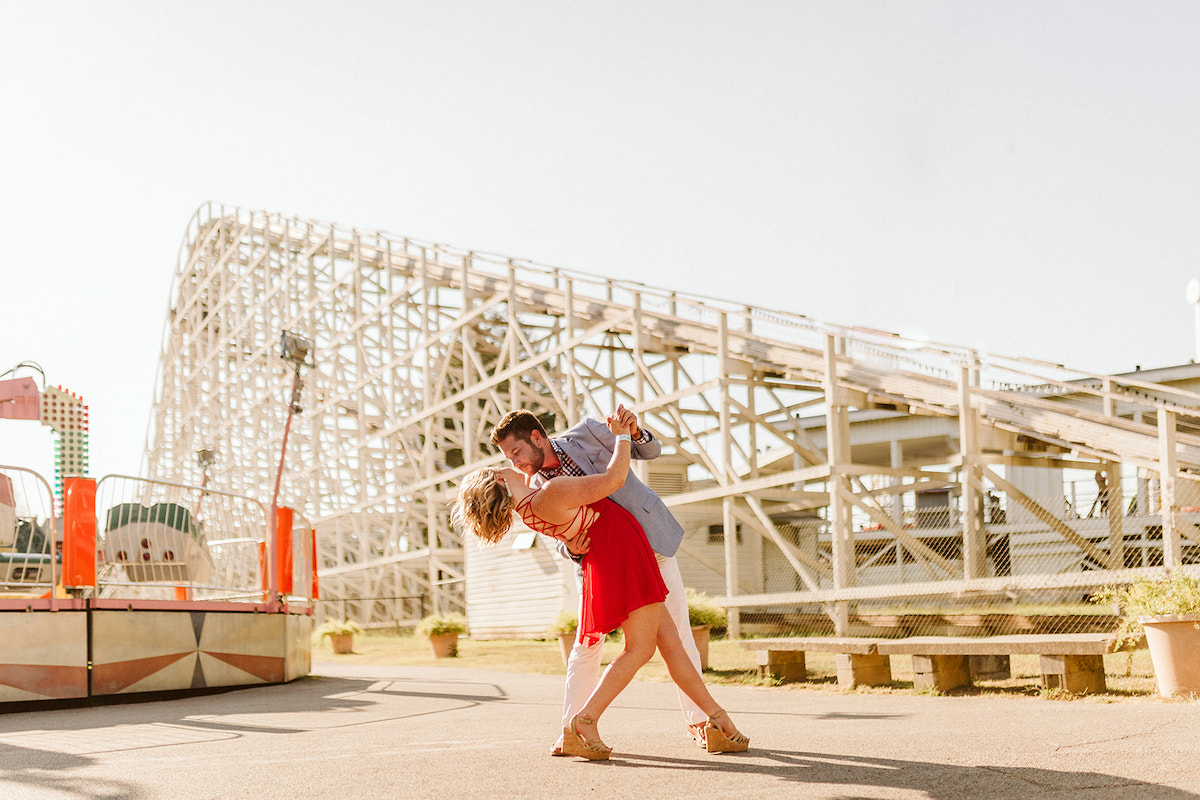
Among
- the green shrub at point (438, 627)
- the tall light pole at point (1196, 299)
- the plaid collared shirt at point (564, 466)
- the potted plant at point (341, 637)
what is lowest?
the potted plant at point (341, 637)

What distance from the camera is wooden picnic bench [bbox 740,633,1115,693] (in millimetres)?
6547

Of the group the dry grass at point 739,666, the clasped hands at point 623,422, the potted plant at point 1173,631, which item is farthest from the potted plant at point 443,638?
the clasped hands at point 623,422

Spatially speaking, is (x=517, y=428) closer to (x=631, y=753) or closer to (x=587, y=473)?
(x=587, y=473)

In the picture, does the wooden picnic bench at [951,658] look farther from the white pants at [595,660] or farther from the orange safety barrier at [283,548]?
the orange safety barrier at [283,548]

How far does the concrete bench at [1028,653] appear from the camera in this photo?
253 inches

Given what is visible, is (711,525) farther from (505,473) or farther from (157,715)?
(505,473)

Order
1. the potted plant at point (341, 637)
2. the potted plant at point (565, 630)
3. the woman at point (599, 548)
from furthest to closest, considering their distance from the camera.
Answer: the potted plant at point (341, 637) → the potted plant at point (565, 630) → the woman at point (599, 548)

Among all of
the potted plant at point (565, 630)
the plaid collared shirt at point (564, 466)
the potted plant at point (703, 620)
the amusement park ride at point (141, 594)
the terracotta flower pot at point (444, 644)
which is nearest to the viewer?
the plaid collared shirt at point (564, 466)

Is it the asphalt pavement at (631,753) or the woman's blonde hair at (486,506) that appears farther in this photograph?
the woman's blonde hair at (486,506)

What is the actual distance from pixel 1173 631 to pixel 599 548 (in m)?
3.63

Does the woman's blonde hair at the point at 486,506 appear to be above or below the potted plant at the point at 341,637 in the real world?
above

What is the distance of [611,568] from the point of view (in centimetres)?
423

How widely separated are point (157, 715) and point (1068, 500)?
1136cm

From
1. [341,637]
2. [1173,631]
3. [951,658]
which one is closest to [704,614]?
[951,658]
